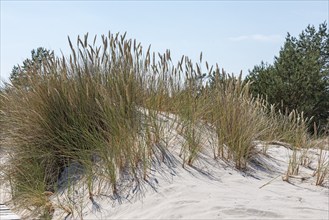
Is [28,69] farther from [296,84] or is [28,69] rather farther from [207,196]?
[296,84]

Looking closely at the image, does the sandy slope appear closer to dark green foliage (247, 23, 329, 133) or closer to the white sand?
the white sand

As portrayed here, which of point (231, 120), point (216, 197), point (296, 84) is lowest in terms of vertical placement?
point (216, 197)

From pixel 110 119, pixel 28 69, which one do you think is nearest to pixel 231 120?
pixel 110 119

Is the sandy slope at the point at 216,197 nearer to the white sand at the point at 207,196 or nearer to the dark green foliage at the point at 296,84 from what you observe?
the white sand at the point at 207,196

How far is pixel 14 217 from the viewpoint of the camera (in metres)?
5.29

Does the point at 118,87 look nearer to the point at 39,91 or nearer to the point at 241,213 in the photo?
the point at 39,91

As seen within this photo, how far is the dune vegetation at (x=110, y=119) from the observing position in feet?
18.4

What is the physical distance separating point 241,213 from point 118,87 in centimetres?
228

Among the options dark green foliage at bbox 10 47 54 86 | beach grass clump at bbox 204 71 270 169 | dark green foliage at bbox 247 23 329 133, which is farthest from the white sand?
dark green foliage at bbox 247 23 329 133

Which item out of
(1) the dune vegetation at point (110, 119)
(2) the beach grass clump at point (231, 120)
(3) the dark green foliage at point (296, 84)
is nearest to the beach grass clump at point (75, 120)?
(1) the dune vegetation at point (110, 119)

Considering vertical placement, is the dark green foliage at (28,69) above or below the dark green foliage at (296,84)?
below

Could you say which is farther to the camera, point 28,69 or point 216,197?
point 28,69

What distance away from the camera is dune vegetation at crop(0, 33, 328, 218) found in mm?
5609

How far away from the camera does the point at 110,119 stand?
561cm
